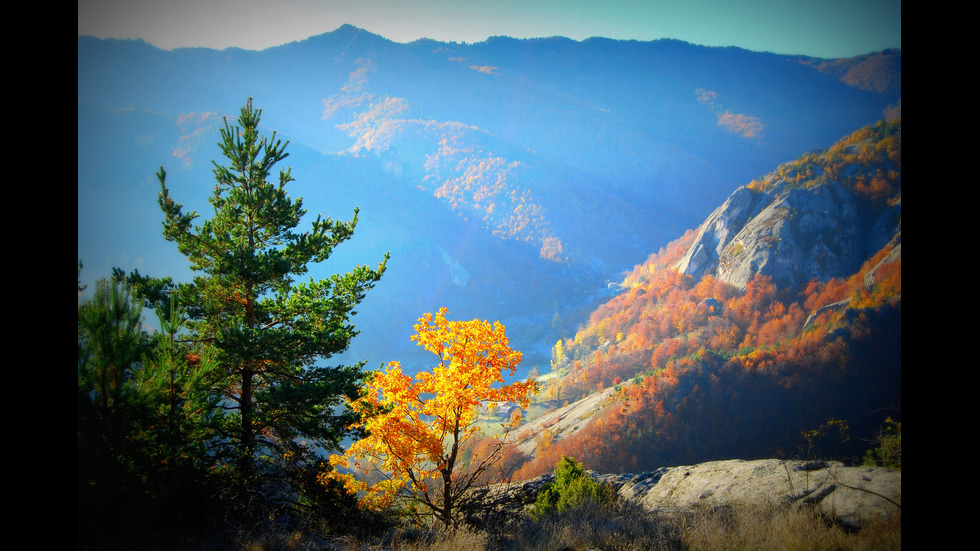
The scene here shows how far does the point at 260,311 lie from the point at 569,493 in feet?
30.9

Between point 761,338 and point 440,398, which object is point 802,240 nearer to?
point 761,338

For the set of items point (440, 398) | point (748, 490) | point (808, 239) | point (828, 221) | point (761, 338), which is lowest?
point (748, 490)

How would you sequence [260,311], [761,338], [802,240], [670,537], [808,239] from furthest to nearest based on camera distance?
[808,239], [802,240], [761,338], [260,311], [670,537]

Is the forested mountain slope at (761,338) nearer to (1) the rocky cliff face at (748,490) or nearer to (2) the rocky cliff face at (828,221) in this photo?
(2) the rocky cliff face at (828,221)

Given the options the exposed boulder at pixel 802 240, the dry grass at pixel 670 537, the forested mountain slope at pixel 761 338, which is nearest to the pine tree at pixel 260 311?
the dry grass at pixel 670 537

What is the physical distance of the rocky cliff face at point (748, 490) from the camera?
8.19 meters

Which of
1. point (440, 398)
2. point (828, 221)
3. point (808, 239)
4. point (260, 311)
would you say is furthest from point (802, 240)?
point (260, 311)

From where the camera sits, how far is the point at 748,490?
13.2 meters

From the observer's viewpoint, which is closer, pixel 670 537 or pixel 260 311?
pixel 670 537

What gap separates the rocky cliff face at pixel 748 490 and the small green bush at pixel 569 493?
2.98 feet

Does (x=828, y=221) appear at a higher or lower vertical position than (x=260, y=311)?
higher
